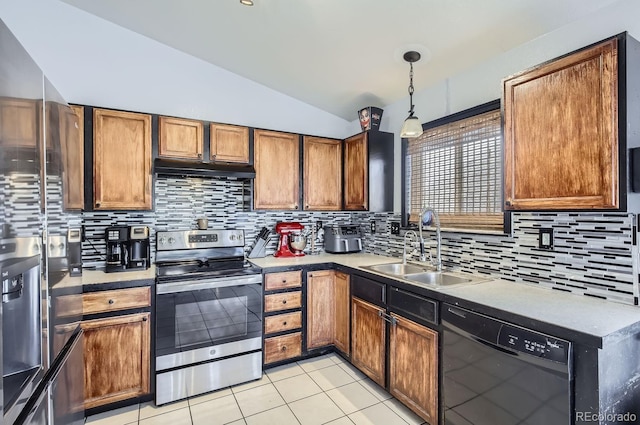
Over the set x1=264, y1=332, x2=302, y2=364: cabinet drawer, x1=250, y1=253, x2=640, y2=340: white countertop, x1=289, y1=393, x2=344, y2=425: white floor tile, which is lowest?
x1=289, y1=393, x2=344, y2=425: white floor tile

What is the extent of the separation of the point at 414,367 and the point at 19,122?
90.1 inches

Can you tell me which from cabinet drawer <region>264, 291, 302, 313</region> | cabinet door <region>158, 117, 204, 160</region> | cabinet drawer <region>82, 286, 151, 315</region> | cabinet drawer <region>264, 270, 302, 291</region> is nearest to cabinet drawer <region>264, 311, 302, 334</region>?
cabinet drawer <region>264, 291, 302, 313</region>

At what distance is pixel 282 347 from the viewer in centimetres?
275

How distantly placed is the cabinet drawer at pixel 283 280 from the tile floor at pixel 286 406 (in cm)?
72

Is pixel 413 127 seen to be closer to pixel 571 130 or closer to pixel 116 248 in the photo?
pixel 571 130

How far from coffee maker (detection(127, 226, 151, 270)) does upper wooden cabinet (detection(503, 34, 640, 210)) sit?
2561mm

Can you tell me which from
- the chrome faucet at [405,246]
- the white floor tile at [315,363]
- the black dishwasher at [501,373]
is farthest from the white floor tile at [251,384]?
the chrome faucet at [405,246]

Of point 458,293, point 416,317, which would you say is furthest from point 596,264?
point 416,317

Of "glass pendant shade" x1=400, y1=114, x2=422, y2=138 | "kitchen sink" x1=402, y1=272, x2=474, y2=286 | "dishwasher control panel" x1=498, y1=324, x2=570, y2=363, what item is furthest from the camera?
"kitchen sink" x1=402, y1=272, x2=474, y2=286

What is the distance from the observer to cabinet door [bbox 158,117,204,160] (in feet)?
8.58

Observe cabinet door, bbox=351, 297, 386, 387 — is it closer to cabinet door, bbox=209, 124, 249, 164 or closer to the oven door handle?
the oven door handle

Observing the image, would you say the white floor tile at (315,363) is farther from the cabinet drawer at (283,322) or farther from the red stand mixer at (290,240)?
the red stand mixer at (290,240)

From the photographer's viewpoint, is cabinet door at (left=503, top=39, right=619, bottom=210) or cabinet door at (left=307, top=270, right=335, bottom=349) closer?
cabinet door at (left=503, top=39, right=619, bottom=210)

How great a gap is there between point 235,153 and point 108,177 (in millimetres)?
1003
